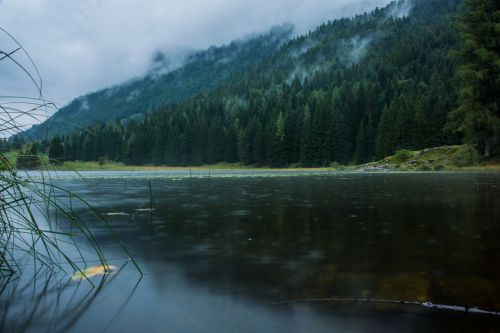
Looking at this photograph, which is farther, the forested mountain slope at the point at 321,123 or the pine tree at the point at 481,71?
the forested mountain slope at the point at 321,123

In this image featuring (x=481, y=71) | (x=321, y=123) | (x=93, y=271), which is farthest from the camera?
(x=321, y=123)

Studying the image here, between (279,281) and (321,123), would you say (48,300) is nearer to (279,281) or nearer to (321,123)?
(279,281)

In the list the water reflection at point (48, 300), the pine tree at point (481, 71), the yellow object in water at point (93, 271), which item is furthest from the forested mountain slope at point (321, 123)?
the water reflection at point (48, 300)

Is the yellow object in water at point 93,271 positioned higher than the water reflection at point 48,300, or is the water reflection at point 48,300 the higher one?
the water reflection at point 48,300

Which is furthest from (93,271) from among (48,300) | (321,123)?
(321,123)

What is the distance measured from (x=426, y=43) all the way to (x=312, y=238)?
16038 centimetres

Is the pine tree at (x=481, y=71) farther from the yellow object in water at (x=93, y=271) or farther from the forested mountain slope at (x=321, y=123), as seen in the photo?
Result: the yellow object in water at (x=93, y=271)

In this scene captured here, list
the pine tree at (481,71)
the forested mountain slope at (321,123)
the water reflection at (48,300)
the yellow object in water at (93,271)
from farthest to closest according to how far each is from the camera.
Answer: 1. the forested mountain slope at (321,123)
2. the pine tree at (481,71)
3. the yellow object in water at (93,271)
4. the water reflection at (48,300)

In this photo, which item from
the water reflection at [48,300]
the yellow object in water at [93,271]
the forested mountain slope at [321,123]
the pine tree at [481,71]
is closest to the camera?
the water reflection at [48,300]

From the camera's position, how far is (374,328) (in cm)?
272

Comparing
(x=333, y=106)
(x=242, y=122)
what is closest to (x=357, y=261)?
(x=333, y=106)

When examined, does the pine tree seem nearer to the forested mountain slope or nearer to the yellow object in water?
the forested mountain slope

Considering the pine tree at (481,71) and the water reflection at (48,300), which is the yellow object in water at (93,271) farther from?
the pine tree at (481,71)

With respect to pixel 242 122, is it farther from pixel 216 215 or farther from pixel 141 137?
pixel 216 215
